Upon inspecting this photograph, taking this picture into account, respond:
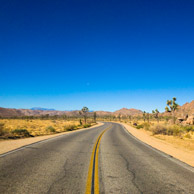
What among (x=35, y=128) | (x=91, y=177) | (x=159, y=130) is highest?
(x=159, y=130)

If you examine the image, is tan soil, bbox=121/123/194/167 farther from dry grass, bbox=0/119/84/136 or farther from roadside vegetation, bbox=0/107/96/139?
dry grass, bbox=0/119/84/136

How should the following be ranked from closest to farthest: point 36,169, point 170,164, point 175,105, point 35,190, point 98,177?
1. point 35,190
2. point 98,177
3. point 36,169
4. point 170,164
5. point 175,105

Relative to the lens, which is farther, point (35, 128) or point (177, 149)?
point (35, 128)

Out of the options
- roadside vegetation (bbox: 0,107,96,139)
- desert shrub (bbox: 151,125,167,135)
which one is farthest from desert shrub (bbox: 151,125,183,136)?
roadside vegetation (bbox: 0,107,96,139)

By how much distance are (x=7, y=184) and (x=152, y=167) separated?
5.43 metres

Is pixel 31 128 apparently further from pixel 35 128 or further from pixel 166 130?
pixel 166 130

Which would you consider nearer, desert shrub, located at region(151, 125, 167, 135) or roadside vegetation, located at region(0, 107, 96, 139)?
roadside vegetation, located at region(0, 107, 96, 139)

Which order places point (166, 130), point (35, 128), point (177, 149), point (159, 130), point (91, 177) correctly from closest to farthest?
point (91, 177)
point (177, 149)
point (166, 130)
point (159, 130)
point (35, 128)

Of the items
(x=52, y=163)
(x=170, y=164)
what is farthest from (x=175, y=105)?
(x=52, y=163)

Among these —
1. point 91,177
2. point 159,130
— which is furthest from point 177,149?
point 159,130

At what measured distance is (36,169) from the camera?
18.7 ft

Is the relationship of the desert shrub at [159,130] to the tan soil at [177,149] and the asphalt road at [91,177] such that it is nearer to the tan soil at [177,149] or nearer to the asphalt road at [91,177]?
the tan soil at [177,149]

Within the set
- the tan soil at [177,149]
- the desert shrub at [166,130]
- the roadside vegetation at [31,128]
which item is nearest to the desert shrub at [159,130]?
the desert shrub at [166,130]

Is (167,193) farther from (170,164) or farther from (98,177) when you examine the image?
(170,164)
